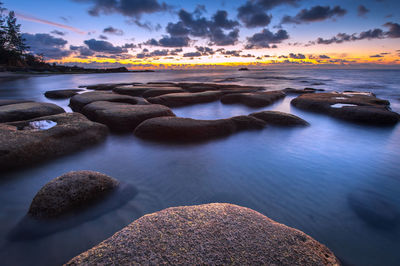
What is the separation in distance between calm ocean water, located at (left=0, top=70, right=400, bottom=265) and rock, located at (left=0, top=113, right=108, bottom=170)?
10.4 inches

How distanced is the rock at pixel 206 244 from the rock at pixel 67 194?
114 centimetres

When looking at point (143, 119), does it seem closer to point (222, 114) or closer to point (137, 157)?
point (137, 157)

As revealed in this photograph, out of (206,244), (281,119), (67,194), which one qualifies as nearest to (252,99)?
(281,119)

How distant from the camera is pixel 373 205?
2814mm

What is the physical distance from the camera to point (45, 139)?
4086 millimetres

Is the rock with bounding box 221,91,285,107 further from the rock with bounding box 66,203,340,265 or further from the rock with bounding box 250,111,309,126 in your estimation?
the rock with bounding box 66,203,340,265

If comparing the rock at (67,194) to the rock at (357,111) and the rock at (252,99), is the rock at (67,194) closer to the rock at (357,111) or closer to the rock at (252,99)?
the rock at (357,111)

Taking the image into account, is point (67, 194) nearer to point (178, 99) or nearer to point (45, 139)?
point (45, 139)

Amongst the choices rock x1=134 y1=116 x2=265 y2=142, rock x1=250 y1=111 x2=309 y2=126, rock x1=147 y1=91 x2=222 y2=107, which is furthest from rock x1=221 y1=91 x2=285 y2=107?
rock x1=134 y1=116 x2=265 y2=142

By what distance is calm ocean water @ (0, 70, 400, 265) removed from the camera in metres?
2.15

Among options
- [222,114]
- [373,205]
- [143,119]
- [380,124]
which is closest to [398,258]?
[373,205]

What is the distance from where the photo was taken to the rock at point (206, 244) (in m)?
1.52

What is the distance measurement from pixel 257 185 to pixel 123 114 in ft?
15.8

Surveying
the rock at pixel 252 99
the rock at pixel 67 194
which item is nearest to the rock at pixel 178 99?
the rock at pixel 252 99
